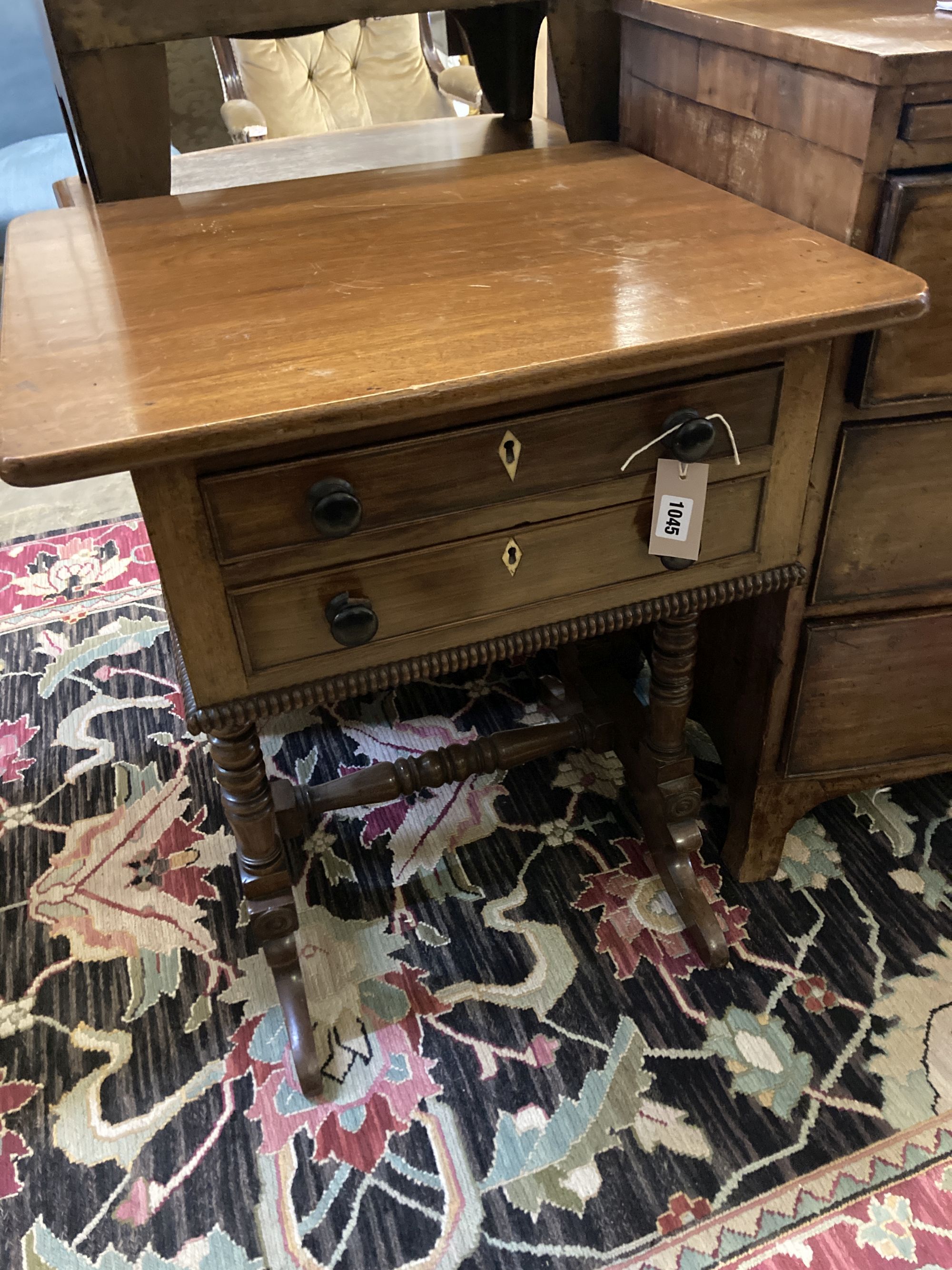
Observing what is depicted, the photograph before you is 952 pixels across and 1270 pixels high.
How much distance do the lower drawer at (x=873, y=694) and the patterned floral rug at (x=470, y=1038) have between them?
0.76 feet

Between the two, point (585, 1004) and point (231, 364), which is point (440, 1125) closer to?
point (585, 1004)

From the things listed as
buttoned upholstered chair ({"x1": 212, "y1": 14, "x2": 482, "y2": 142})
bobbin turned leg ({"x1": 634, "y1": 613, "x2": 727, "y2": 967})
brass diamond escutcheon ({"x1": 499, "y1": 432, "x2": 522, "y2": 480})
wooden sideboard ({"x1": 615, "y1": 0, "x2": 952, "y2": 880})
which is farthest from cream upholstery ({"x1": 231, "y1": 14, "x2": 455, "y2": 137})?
brass diamond escutcheon ({"x1": 499, "y1": 432, "x2": 522, "y2": 480})

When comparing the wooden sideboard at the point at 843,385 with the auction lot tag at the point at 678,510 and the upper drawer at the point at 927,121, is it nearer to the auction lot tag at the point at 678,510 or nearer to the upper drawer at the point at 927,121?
the upper drawer at the point at 927,121

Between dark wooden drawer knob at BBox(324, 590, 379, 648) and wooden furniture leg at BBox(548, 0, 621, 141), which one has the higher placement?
wooden furniture leg at BBox(548, 0, 621, 141)

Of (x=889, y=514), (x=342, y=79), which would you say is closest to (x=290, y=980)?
(x=889, y=514)

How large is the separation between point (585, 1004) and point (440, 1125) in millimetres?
227

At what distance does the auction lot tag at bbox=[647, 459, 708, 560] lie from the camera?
85 cm

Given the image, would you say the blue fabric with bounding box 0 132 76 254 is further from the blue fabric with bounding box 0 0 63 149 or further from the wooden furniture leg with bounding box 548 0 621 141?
the wooden furniture leg with bounding box 548 0 621 141

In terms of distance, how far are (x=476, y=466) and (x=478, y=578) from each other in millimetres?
108

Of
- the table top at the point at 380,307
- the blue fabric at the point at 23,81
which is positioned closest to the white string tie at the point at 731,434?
the table top at the point at 380,307

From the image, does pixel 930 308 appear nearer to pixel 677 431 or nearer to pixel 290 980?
pixel 677 431

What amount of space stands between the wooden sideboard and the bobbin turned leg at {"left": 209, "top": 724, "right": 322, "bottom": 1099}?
603 mm

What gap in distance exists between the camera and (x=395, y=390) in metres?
0.67

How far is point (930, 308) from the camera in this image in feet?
2.83
